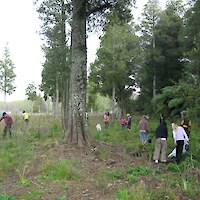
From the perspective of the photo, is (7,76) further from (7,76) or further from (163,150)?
(163,150)

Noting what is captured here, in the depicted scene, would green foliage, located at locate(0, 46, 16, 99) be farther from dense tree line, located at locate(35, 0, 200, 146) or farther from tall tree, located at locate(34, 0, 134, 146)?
tall tree, located at locate(34, 0, 134, 146)

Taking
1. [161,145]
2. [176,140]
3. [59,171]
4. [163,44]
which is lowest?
[59,171]

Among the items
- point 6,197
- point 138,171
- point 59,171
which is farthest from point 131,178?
point 6,197

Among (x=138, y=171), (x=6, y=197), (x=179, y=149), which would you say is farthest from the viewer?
(x=179, y=149)

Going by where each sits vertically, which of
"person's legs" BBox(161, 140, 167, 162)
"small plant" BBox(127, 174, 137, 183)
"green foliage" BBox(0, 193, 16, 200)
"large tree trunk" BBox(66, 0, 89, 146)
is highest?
"large tree trunk" BBox(66, 0, 89, 146)

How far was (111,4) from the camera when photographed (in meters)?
12.4

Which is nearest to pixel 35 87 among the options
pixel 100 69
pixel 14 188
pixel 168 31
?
pixel 100 69

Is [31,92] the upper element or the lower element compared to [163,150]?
upper

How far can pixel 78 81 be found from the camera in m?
11.7

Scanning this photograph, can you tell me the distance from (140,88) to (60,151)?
88.7ft

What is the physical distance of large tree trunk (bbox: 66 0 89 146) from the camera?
460 inches

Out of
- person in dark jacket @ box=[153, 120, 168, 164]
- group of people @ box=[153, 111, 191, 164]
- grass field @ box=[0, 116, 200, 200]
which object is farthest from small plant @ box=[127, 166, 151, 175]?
person in dark jacket @ box=[153, 120, 168, 164]

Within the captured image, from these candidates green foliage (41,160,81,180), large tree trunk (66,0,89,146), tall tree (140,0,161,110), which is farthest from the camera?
tall tree (140,0,161,110)

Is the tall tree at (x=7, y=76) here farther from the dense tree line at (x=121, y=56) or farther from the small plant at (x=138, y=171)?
the small plant at (x=138, y=171)
